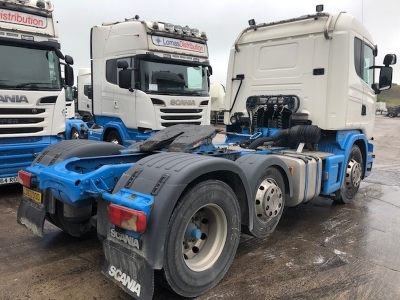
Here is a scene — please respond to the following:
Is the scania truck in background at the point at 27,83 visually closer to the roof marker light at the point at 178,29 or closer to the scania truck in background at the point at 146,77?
the scania truck in background at the point at 146,77

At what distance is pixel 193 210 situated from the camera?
9.41 feet

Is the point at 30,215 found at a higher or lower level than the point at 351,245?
higher

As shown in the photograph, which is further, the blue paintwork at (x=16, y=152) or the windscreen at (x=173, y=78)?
the windscreen at (x=173, y=78)

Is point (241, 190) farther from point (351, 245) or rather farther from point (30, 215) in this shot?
point (30, 215)

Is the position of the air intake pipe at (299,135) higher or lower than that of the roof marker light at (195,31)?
lower

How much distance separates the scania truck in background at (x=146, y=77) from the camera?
798 centimetres

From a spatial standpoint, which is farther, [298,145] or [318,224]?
[298,145]

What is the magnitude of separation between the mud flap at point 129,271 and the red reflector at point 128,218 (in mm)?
240

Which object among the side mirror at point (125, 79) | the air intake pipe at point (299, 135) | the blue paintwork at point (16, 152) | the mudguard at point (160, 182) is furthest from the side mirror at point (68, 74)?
the mudguard at point (160, 182)

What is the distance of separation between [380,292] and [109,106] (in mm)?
7471

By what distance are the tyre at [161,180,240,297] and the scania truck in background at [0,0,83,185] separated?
4.35 meters

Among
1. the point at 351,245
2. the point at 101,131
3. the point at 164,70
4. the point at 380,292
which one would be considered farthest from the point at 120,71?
the point at 380,292

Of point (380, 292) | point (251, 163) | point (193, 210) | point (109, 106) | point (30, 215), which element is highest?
point (109, 106)

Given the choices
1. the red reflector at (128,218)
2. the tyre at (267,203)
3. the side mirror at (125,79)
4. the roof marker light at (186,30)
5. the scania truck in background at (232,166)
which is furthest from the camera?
the roof marker light at (186,30)
